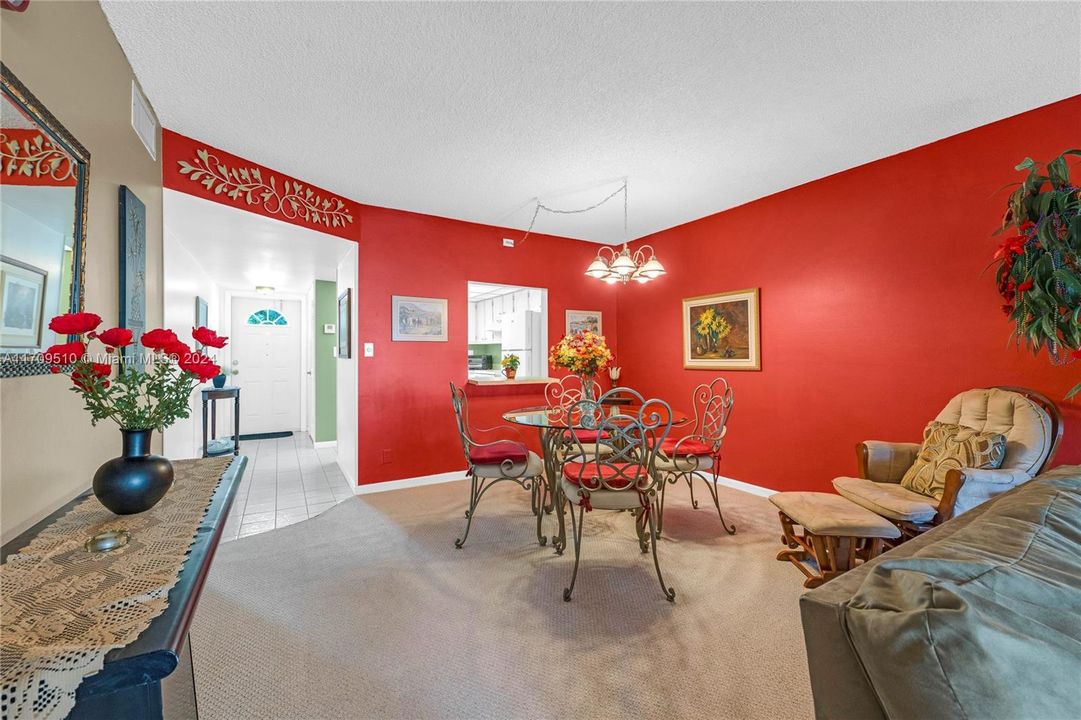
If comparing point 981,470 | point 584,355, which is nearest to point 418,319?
point 584,355

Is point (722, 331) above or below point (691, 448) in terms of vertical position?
above

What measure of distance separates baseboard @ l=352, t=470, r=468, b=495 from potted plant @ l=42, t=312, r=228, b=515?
2.70m

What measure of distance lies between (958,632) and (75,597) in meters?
1.38

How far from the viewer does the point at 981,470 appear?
79.5 inches

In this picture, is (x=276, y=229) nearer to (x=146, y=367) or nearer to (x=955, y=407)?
(x=146, y=367)

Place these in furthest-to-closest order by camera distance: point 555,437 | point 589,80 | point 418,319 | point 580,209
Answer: point 418,319 → point 580,209 → point 555,437 → point 589,80

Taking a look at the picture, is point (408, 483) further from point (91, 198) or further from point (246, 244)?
point (91, 198)

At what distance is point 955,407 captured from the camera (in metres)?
2.47

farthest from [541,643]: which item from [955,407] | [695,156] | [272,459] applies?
[272,459]

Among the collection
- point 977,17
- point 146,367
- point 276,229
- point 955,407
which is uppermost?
point 977,17

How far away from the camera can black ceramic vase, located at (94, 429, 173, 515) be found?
1.12m

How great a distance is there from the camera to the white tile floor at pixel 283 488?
3239mm

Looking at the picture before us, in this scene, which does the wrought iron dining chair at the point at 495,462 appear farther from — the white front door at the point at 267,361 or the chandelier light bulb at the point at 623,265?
the white front door at the point at 267,361

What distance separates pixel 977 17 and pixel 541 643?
3294 mm
